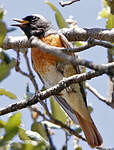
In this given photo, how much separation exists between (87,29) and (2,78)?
2.12 metres

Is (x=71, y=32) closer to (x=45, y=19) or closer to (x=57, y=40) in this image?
(x=57, y=40)

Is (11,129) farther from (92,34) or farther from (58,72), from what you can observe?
(58,72)

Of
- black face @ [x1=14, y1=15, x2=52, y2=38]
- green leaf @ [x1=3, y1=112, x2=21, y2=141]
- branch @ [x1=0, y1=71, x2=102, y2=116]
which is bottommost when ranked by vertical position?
branch @ [x1=0, y1=71, x2=102, y2=116]

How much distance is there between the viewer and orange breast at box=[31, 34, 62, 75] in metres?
4.54

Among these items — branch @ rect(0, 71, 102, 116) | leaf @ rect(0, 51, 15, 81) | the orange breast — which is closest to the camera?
leaf @ rect(0, 51, 15, 81)

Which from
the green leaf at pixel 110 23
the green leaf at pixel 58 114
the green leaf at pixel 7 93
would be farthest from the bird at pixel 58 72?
the green leaf at pixel 7 93

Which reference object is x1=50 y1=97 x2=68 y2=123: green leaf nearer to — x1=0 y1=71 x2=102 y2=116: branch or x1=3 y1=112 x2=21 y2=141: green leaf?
x1=0 y1=71 x2=102 y2=116: branch

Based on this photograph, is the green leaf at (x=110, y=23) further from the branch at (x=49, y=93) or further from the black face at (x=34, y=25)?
the black face at (x=34, y=25)

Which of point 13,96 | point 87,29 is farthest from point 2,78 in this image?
point 87,29

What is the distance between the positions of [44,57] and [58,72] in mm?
251

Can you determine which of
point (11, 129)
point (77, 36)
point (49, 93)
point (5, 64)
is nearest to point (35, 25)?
point (77, 36)

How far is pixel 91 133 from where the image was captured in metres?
4.80

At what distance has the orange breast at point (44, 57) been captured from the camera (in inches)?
179

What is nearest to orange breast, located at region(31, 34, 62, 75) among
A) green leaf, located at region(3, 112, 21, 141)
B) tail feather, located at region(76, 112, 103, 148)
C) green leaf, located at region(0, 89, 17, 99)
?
tail feather, located at region(76, 112, 103, 148)
